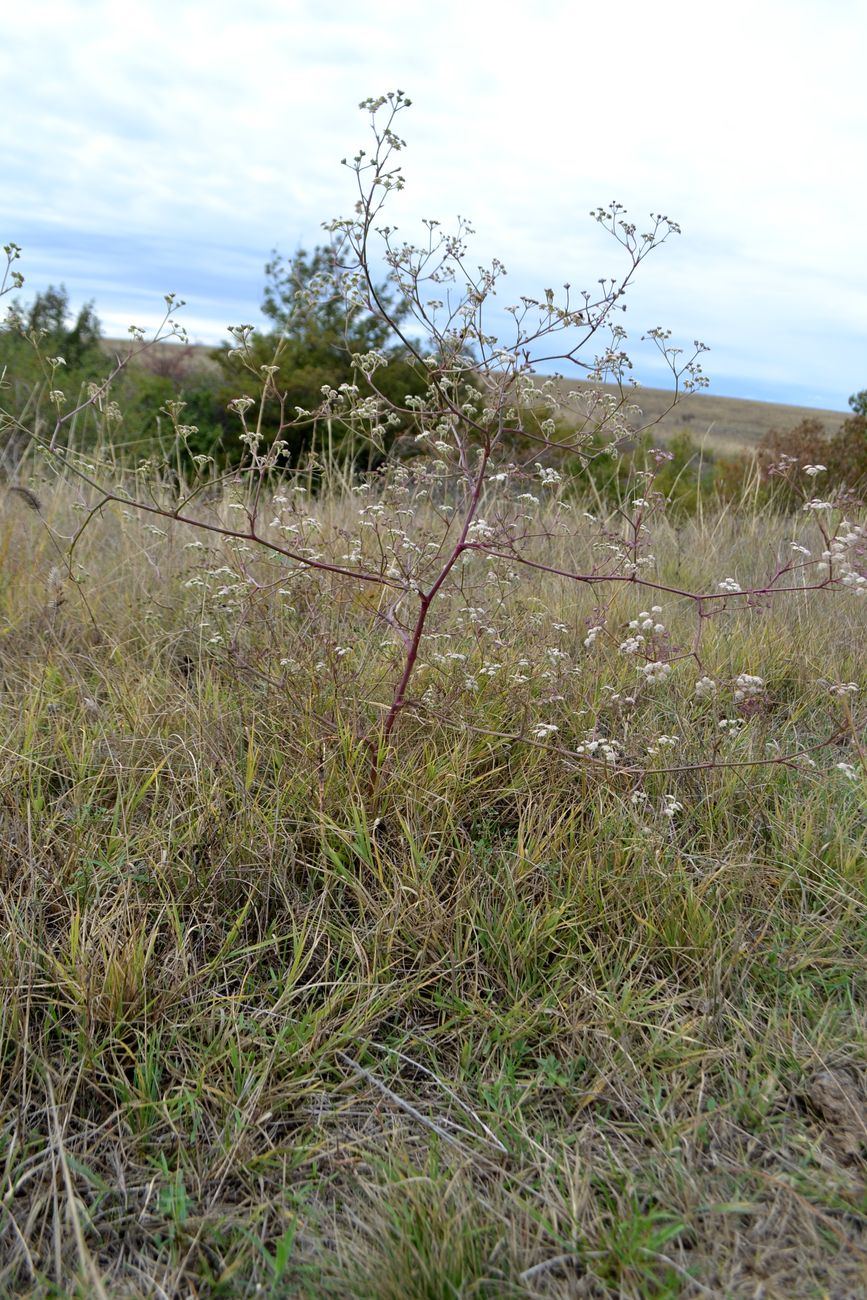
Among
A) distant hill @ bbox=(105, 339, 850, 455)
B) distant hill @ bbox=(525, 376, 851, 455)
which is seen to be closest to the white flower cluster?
distant hill @ bbox=(105, 339, 850, 455)

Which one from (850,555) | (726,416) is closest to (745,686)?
(850,555)

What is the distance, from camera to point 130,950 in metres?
2.05

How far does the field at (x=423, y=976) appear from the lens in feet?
5.28

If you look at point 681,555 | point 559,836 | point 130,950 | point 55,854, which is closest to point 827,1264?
point 559,836

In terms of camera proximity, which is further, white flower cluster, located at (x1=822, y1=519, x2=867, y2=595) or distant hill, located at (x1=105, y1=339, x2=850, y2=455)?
distant hill, located at (x1=105, y1=339, x2=850, y2=455)

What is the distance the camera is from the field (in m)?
1.61

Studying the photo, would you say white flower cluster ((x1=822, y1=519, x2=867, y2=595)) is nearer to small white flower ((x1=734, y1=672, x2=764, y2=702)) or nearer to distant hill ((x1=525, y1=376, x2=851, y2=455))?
small white flower ((x1=734, y1=672, x2=764, y2=702))

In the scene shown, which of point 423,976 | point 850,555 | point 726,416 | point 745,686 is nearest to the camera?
point 423,976

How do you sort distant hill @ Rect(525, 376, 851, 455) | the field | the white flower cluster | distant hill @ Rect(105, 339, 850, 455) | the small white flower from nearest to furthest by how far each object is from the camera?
the field, the white flower cluster, the small white flower, distant hill @ Rect(105, 339, 850, 455), distant hill @ Rect(525, 376, 851, 455)

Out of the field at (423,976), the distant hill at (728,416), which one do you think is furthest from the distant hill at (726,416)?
the field at (423,976)

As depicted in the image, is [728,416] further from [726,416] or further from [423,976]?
[423,976]

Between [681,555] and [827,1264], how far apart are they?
3932 mm

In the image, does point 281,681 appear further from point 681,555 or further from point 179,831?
point 681,555

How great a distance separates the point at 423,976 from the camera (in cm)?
219
